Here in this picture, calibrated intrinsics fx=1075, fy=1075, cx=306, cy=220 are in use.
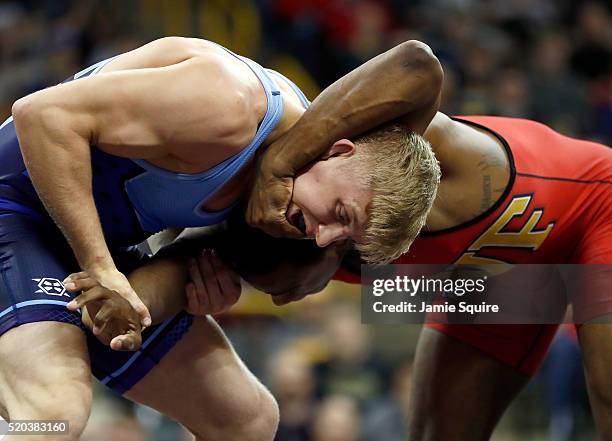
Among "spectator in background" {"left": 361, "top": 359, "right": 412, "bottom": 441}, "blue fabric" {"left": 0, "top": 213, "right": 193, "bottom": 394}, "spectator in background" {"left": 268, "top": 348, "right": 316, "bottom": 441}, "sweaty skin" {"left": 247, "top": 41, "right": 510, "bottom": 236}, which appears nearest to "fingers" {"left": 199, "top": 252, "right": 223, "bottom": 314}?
"blue fabric" {"left": 0, "top": 213, "right": 193, "bottom": 394}

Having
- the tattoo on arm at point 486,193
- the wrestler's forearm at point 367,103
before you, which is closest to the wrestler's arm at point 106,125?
the wrestler's forearm at point 367,103

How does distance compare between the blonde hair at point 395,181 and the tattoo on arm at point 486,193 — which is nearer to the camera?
the blonde hair at point 395,181

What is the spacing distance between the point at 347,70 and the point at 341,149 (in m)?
5.15

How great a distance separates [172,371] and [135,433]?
71.9 inches

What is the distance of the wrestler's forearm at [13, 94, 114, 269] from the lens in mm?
2885

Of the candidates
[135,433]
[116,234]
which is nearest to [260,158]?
[116,234]

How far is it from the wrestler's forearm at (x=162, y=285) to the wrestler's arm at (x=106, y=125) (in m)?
0.24

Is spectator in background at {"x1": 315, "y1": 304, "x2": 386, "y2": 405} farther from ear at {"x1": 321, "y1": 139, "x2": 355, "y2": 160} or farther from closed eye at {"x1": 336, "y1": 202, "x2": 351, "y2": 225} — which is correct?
ear at {"x1": 321, "y1": 139, "x2": 355, "y2": 160}

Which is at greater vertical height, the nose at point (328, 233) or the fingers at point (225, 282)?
the nose at point (328, 233)

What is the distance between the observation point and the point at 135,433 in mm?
5156

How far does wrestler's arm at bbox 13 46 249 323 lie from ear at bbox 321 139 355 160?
1.02 feet

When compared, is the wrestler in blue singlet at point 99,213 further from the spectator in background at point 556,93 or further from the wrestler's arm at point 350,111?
the spectator in background at point 556,93

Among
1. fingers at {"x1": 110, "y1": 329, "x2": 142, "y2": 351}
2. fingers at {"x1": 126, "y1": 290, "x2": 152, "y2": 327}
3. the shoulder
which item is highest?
the shoulder

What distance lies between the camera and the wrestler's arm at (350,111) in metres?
3.04
